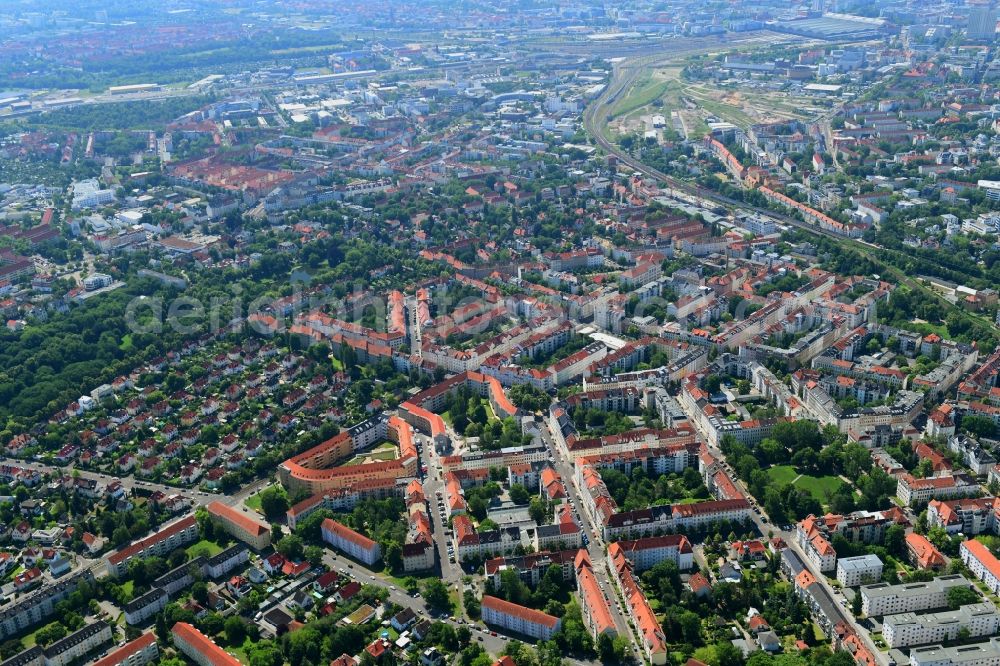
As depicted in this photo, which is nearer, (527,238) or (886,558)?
(886,558)

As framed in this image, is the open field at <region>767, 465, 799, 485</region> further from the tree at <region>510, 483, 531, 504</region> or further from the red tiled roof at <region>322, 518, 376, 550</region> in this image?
the red tiled roof at <region>322, 518, 376, 550</region>

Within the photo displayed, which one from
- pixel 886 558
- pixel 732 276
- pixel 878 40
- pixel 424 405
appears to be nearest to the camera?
pixel 886 558

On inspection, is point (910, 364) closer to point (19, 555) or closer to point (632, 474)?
point (632, 474)

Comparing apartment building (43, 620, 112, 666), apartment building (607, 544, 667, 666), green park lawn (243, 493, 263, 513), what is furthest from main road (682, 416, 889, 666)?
apartment building (43, 620, 112, 666)

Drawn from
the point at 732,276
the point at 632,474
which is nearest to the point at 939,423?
the point at 632,474

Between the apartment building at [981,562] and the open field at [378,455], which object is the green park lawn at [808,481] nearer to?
the apartment building at [981,562]

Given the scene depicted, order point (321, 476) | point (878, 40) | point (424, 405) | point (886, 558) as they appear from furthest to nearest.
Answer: point (878, 40) → point (424, 405) → point (321, 476) → point (886, 558)
